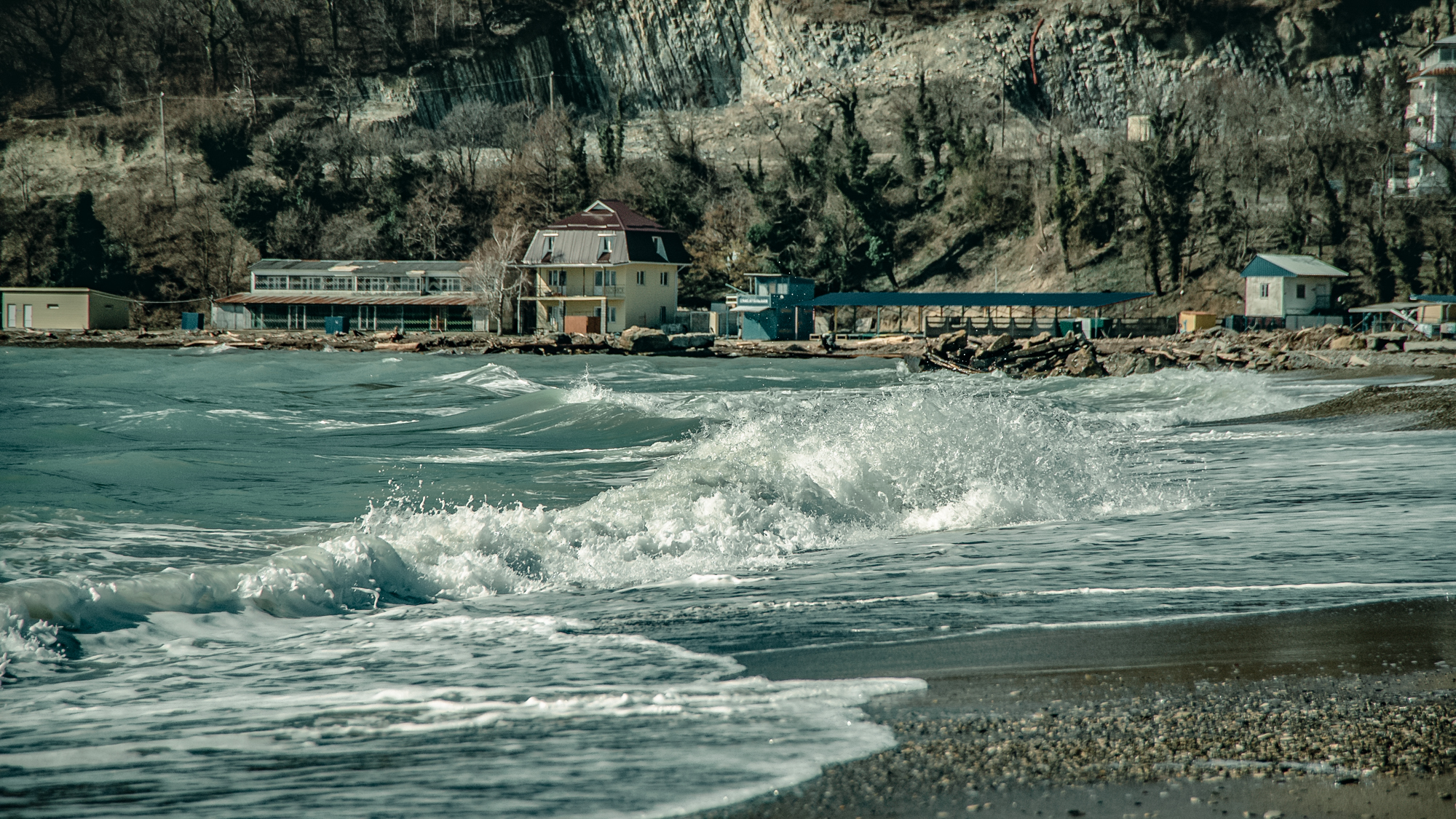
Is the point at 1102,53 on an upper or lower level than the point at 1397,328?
upper

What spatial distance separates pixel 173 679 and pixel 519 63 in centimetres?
9355

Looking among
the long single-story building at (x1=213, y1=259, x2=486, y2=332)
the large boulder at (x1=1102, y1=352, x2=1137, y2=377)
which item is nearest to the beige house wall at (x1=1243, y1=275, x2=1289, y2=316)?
the large boulder at (x1=1102, y1=352, x2=1137, y2=377)

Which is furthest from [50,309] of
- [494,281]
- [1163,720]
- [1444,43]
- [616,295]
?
[1444,43]

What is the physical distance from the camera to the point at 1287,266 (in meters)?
55.2

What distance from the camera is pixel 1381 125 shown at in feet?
211

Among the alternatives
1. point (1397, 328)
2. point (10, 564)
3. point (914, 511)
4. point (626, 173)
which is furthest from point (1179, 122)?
point (10, 564)

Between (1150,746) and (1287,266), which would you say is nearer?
(1150,746)

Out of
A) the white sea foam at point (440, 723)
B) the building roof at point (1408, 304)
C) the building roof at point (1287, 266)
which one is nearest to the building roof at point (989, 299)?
the building roof at point (1287, 266)

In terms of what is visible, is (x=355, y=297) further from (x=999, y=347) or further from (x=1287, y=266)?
(x=1287, y=266)

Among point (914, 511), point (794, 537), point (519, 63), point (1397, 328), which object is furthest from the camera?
point (519, 63)

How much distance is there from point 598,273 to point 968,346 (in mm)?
28077

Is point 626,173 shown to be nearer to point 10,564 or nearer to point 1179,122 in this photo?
point 1179,122

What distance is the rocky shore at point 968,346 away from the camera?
3581 centimetres

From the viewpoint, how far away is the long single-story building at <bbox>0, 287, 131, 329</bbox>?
6400 cm
